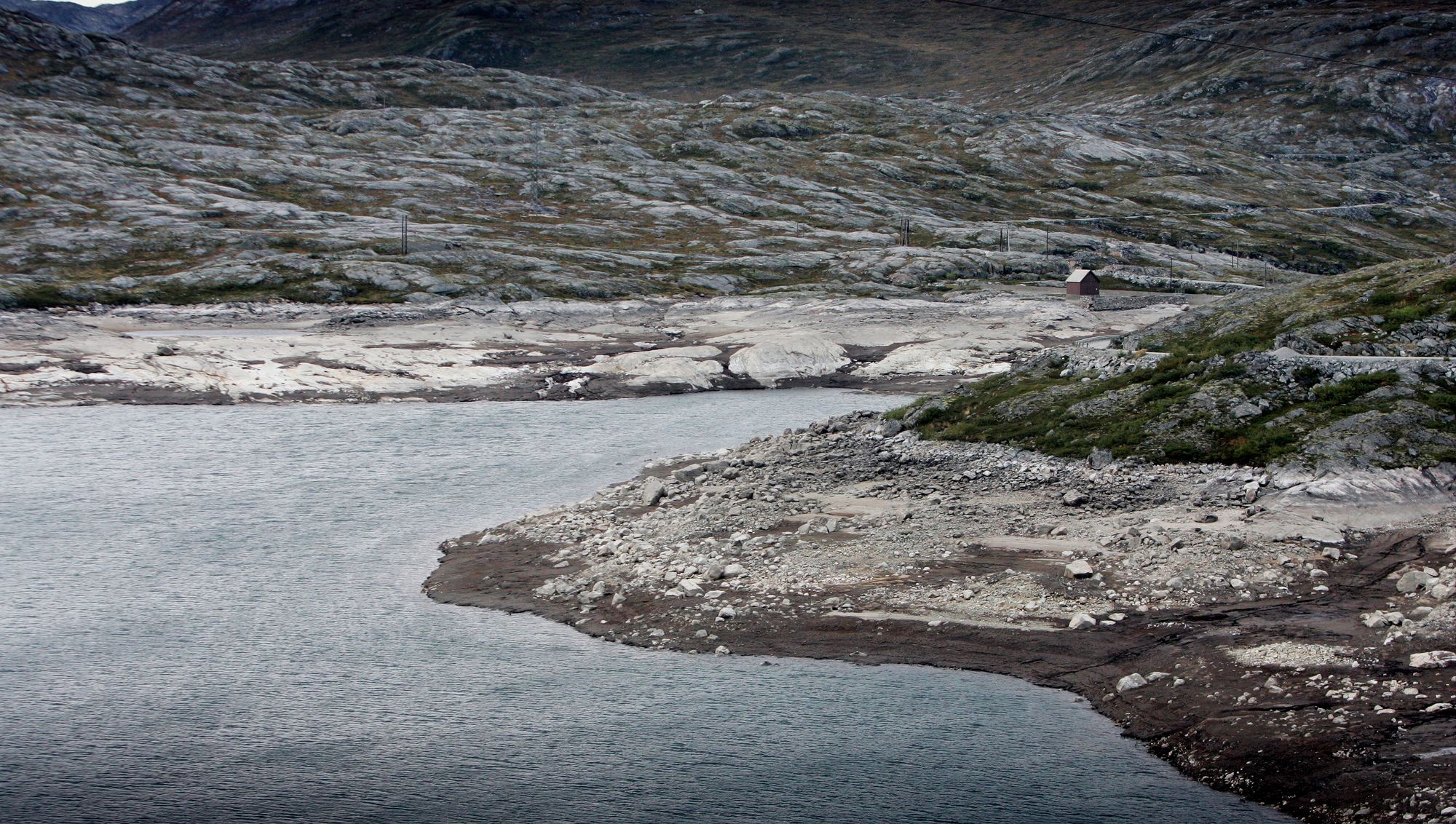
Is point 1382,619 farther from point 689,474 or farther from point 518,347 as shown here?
point 518,347

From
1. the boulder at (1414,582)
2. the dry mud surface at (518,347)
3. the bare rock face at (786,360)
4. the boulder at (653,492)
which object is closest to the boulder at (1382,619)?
the boulder at (1414,582)

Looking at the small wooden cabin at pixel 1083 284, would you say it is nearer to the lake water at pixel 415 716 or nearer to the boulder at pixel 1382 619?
the lake water at pixel 415 716

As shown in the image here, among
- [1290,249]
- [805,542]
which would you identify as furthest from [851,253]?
[805,542]

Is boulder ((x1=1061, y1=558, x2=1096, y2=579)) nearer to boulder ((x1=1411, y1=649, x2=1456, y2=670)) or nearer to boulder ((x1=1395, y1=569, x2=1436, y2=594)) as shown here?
boulder ((x1=1395, y1=569, x2=1436, y2=594))

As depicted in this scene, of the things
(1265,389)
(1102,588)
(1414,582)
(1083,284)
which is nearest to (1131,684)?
(1102,588)

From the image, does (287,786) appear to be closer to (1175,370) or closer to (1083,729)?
(1083,729)

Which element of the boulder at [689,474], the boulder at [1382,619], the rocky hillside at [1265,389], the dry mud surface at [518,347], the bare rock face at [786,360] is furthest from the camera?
the bare rock face at [786,360]
